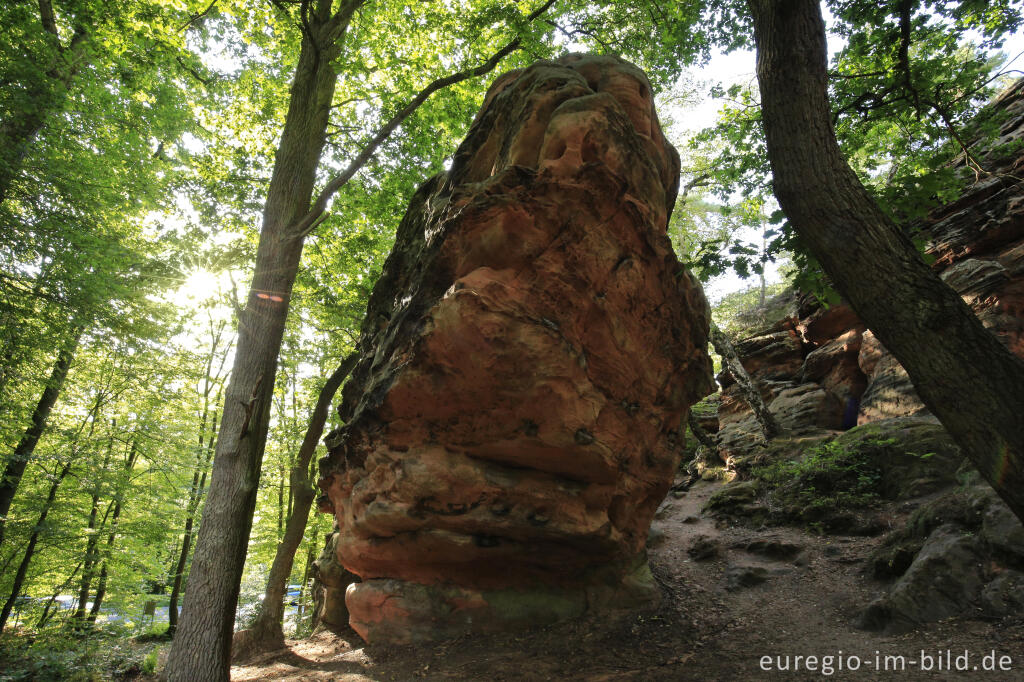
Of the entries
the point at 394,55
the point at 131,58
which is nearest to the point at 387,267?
the point at 131,58

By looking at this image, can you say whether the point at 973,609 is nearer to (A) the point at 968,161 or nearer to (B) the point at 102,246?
(A) the point at 968,161

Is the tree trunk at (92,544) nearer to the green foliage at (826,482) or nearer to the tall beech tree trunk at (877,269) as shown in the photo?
the tall beech tree trunk at (877,269)

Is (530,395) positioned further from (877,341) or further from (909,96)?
(877,341)

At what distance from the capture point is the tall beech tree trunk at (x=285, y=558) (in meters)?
8.59

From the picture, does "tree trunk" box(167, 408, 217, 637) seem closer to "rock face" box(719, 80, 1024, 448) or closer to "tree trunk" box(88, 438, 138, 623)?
"tree trunk" box(88, 438, 138, 623)

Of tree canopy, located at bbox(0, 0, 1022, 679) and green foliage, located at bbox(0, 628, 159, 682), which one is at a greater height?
tree canopy, located at bbox(0, 0, 1022, 679)

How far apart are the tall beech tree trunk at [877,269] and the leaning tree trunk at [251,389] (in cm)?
631

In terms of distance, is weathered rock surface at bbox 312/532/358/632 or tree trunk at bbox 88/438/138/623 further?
tree trunk at bbox 88/438/138/623

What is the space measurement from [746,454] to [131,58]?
16.2 m

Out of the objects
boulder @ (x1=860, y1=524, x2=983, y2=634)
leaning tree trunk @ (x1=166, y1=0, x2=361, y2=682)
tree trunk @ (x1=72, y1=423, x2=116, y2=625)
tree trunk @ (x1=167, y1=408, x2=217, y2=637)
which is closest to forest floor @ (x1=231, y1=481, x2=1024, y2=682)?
boulder @ (x1=860, y1=524, x2=983, y2=634)

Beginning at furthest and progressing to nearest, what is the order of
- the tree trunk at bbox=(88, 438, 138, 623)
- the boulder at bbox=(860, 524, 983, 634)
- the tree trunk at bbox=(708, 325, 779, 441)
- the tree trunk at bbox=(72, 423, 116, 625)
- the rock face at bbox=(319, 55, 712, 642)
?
1. the tree trunk at bbox=(708, 325, 779, 441)
2. the tree trunk at bbox=(88, 438, 138, 623)
3. the tree trunk at bbox=(72, 423, 116, 625)
4. the rock face at bbox=(319, 55, 712, 642)
5. the boulder at bbox=(860, 524, 983, 634)

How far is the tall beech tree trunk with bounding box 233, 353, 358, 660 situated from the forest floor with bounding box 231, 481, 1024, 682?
68cm

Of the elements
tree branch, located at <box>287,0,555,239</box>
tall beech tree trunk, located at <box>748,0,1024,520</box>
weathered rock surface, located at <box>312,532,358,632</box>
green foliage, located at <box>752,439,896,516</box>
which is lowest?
weathered rock surface, located at <box>312,532,358,632</box>

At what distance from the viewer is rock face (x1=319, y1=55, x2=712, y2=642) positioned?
527 centimetres
